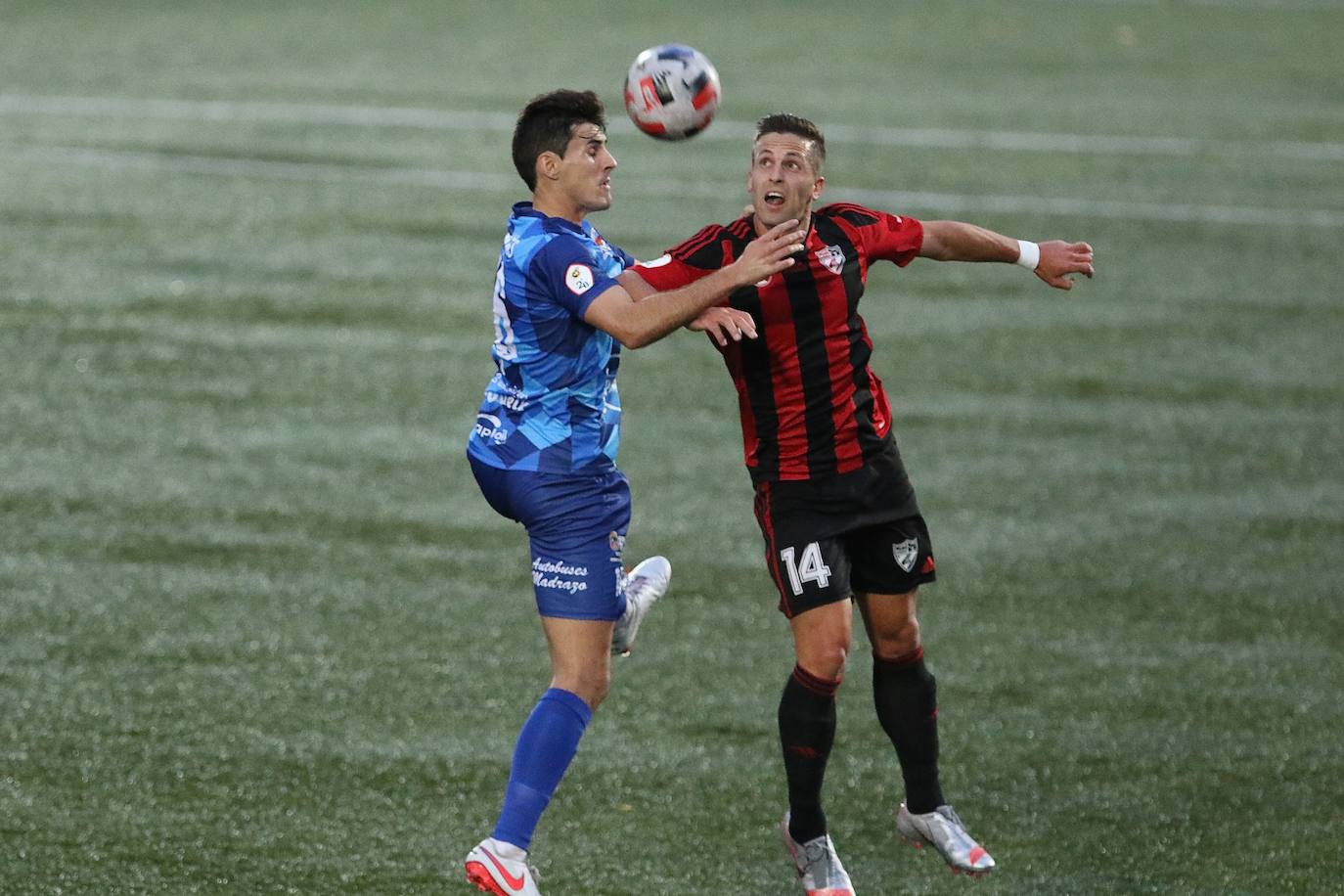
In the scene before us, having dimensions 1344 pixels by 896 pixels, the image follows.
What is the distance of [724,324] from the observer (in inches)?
205

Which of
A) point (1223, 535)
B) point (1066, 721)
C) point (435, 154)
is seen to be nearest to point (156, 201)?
point (435, 154)

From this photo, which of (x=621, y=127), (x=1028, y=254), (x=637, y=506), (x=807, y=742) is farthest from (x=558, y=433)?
(x=621, y=127)

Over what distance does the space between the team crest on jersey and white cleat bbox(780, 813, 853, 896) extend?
5.14ft

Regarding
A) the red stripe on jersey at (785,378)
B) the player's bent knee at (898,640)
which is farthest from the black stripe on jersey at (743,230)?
the player's bent knee at (898,640)

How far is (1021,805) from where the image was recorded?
255 inches

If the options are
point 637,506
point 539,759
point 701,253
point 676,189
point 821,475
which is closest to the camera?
point 539,759

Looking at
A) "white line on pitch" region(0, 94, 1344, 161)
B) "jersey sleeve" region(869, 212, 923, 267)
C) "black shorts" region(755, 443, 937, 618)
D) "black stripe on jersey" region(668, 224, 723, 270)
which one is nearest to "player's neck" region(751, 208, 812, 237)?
"black stripe on jersey" region(668, 224, 723, 270)

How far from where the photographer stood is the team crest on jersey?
577 cm

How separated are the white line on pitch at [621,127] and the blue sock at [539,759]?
11.6 metres

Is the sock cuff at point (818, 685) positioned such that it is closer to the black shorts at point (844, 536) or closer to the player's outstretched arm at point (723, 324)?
the black shorts at point (844, 536)

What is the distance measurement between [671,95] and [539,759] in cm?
194

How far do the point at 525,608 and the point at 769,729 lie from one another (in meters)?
1.43

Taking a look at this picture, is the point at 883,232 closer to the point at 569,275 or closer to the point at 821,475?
the point at 821,475

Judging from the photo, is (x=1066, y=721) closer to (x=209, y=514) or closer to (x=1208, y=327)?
(x=209, y=514)
